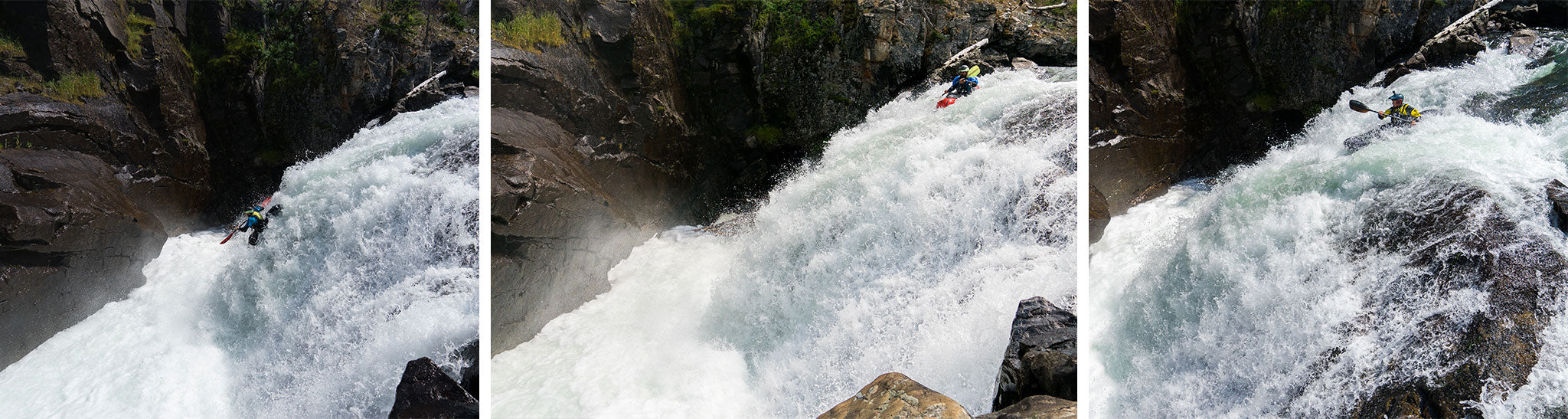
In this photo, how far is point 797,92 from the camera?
17.9 feet

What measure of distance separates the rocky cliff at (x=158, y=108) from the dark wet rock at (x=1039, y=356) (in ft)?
10.5

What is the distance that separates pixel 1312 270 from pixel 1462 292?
0.50 metres

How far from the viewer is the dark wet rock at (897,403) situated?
221cm

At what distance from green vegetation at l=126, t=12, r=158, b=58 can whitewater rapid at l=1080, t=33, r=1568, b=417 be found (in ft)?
20.6

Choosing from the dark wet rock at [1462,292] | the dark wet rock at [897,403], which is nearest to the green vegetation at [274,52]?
the dark wet rock at [897,403]

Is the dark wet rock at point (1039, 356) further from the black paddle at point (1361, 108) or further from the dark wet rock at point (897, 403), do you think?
the black paddle at point (1361, 108)

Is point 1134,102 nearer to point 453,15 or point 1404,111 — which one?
point 1404,111

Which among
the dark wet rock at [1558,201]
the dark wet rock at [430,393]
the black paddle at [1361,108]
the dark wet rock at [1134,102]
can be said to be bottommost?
the dark wet rock at [430,393]

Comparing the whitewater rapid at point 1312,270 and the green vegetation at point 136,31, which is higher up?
the whitewater rapid at point 1312,270

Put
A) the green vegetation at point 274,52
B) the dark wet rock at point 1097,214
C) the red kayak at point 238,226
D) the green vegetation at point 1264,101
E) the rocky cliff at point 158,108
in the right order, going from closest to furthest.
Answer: the dark wet rock at point 1097,214 → the green vegetation at point 1264,101 → the rocky cliff at point 158,108 → the red kayak at point 238,226 → the green vegetation at point 274,52

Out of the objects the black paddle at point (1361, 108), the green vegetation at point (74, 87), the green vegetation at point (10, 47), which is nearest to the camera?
the black paddle at point (1361, 108)

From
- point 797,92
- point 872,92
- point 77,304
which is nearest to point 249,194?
point 77,304

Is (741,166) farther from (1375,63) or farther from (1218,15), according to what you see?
(1375,63)

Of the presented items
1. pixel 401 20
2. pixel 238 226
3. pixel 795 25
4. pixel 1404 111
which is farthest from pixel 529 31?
pixel 1404 111
